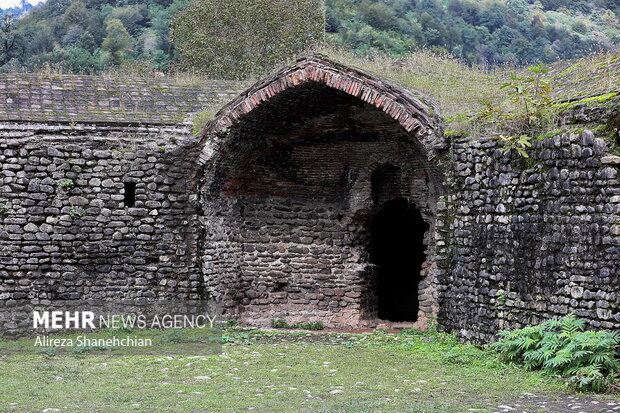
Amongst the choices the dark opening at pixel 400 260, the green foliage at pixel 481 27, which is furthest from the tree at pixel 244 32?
the dark opening at pixel 400 260

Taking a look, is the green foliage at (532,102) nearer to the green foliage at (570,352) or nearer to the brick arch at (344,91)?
the brick arch at (344,91)

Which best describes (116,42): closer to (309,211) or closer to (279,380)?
(309,211)

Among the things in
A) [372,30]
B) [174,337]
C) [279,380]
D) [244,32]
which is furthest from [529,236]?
[372,30]

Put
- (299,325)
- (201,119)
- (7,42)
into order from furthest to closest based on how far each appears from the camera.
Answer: (7,42) < (299,325) < (201,119)

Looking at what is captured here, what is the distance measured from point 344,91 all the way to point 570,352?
19.8ft

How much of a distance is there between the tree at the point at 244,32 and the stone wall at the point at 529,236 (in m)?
21.7

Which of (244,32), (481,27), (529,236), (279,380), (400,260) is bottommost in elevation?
(279,380)

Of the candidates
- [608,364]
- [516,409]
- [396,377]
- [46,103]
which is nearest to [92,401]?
[396,377]

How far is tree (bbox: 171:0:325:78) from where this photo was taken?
32.2m

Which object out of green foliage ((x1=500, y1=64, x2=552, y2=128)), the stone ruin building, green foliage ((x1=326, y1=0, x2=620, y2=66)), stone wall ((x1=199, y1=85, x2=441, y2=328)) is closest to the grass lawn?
the stone ruin building

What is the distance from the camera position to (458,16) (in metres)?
53.0

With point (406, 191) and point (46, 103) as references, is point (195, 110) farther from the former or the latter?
point (406, 191)

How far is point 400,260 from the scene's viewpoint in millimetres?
17281

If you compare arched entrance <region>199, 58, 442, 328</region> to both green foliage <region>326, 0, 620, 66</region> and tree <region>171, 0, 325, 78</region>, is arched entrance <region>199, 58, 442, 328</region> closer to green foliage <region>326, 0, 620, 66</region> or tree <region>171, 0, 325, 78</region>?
tree <region>171, 0, 325, 78</region>
